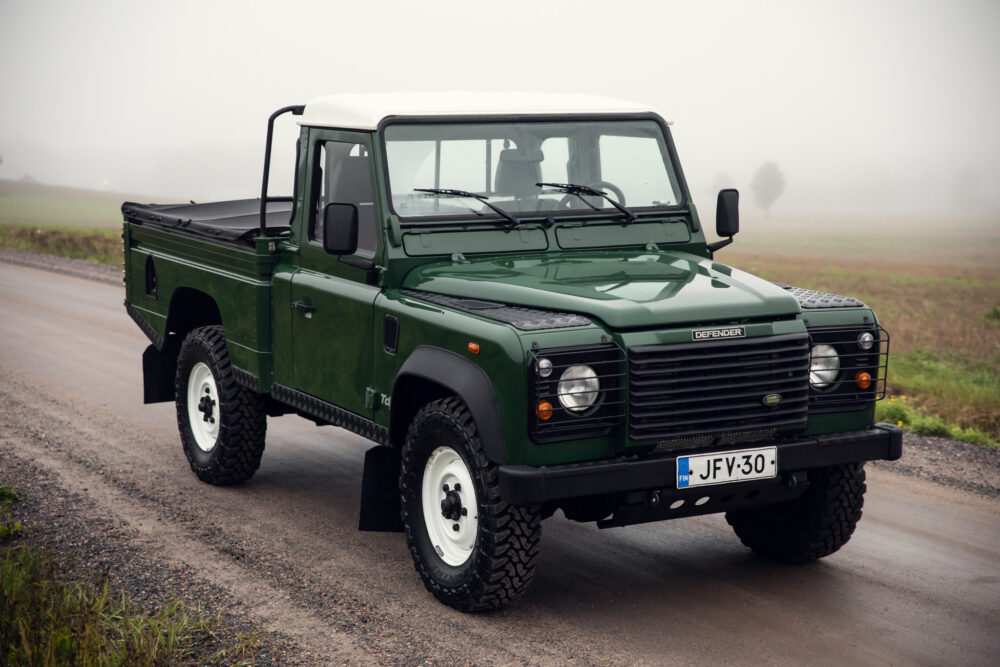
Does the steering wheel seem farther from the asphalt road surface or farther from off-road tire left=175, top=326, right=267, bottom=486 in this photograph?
off-road tire left=175, top=326, right=267, bottom=486

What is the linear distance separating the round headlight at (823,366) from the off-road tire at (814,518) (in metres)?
0.57

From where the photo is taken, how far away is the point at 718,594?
5500 millimetres

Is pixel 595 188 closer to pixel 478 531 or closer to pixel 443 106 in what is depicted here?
pixel 443 106

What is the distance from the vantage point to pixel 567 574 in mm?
5770

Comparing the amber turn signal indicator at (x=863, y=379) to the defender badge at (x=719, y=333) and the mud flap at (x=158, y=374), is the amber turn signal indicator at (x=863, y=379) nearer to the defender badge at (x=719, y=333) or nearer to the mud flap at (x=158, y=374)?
the defender badge at (x=719, y=333)

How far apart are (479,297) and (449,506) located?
95cm

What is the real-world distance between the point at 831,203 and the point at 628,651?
162 meters

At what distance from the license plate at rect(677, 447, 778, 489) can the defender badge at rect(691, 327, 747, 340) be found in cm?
49

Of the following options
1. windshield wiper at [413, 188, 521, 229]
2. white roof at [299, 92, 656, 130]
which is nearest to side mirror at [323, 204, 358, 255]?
windshield wiper at [413, 188, 521, 229]

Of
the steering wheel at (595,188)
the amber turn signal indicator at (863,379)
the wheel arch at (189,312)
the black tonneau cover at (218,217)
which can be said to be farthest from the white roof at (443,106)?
the amber turn signal indicator at (863,379)

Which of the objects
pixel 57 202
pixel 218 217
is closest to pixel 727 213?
pixel 218 217

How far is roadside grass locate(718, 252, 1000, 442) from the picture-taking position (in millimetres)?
9914

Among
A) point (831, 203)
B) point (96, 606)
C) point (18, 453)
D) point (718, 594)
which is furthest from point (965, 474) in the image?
point (831, 203)

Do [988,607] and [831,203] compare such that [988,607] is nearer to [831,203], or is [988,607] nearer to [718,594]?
[718,594]
